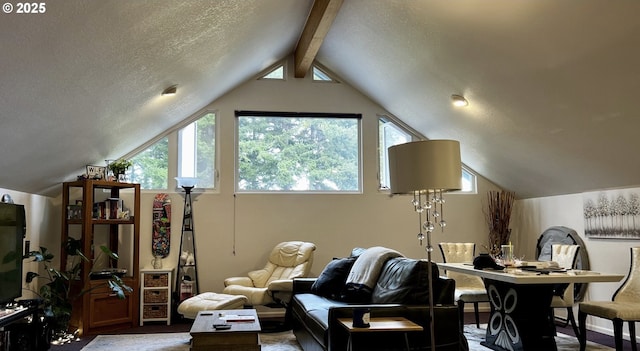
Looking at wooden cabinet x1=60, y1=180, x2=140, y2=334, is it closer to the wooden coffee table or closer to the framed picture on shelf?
the framed picture on shelf

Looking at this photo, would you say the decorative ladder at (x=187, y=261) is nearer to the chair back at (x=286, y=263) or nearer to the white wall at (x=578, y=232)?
the chair back at (x=286, y=263)

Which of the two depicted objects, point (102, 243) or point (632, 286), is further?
point (102, 243)

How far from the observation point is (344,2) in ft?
16.8

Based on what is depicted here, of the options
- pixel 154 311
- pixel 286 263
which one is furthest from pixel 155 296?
pixel 286 263

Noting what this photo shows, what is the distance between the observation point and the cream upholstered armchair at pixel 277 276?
566 centimetres

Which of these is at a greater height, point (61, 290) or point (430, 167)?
point (430, 167)

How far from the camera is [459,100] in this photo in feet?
18.3

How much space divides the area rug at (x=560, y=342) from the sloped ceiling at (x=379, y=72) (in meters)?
1.55

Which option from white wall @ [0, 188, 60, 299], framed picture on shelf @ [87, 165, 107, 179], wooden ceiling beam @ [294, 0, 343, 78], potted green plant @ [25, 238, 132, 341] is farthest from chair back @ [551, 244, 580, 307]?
white wall @ [0, 188, 60, 299]

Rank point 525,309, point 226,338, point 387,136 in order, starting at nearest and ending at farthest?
point 226,338 < point 525,309 < point 387,136

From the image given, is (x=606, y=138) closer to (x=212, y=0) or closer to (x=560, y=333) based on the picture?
(x=560, y=333)

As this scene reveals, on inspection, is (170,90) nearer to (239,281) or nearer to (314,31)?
(314,31)

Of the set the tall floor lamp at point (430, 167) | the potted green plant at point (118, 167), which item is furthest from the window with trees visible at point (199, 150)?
the tall floor lamp at point (430, 167)

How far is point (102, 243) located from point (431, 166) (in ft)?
15.7
